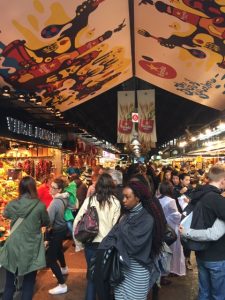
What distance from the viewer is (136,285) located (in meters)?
3.34

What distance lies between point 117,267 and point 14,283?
196cm

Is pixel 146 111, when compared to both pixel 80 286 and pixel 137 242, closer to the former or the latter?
pixel 80 286

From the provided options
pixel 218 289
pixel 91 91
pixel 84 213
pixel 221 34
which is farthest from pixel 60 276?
pixel 91 91

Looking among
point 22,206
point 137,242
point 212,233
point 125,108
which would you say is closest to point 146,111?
point 125,108

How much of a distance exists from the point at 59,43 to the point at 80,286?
467 centimetres

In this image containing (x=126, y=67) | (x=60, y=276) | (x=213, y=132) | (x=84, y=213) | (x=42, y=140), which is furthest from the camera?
(x=213, y=132)

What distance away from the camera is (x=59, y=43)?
25.1ft

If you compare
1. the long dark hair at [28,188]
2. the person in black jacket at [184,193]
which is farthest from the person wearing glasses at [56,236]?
the person in black jacket at [184,193]

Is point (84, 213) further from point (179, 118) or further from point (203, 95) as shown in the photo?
point (179, 118)

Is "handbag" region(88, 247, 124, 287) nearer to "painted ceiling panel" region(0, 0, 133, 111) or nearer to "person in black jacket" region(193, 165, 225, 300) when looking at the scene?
"person in black jacket" region(193, 165, 225, 300)

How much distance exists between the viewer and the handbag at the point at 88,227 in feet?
14.3

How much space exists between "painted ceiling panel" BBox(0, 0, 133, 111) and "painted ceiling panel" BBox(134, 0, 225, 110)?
523 millimetres

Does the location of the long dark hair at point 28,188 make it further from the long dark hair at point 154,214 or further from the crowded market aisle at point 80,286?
the crowded market aisle at point 80,286

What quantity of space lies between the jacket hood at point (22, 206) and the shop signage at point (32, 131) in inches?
186
